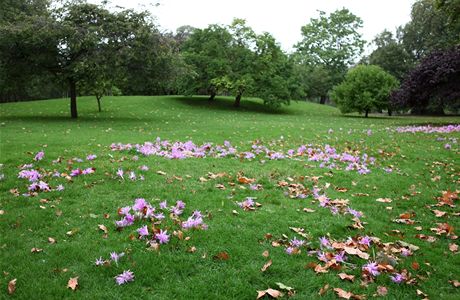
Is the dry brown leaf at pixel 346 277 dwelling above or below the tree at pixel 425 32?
below

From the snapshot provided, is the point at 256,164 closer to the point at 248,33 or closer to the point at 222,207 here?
the point at 222,207

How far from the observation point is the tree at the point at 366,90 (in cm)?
3478

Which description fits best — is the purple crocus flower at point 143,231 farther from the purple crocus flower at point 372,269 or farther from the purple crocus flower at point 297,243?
the purple crocus flower at point 372,269

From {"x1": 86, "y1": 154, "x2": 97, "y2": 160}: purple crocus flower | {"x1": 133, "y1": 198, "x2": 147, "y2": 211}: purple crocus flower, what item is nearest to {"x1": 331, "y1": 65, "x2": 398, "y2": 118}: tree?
{"x1": 86, "y1": 154, "x2": 97, "y2": 160}: purple crocus flower

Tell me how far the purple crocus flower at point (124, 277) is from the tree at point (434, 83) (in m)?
23.4

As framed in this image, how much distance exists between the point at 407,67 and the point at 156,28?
43254 millimetres

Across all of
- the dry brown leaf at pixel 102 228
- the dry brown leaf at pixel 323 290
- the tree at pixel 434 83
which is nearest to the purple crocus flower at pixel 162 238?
the dry brown leaf at pixel 102 228

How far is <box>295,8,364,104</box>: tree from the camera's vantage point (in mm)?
62875

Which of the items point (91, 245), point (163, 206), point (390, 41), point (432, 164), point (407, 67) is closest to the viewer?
point (91, 245)

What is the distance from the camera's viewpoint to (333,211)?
6.09 m

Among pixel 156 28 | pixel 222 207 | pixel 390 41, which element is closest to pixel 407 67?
pixel 390 41

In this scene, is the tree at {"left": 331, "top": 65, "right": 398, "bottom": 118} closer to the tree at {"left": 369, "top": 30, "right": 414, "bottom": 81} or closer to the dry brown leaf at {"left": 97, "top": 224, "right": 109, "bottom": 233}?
the tree at {"left": 369, "top": 30, "right": 414, "bottom": 81}

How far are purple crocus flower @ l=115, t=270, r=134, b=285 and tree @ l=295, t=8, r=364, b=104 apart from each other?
202 feet

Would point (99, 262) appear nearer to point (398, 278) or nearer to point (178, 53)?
point (398, 278)
